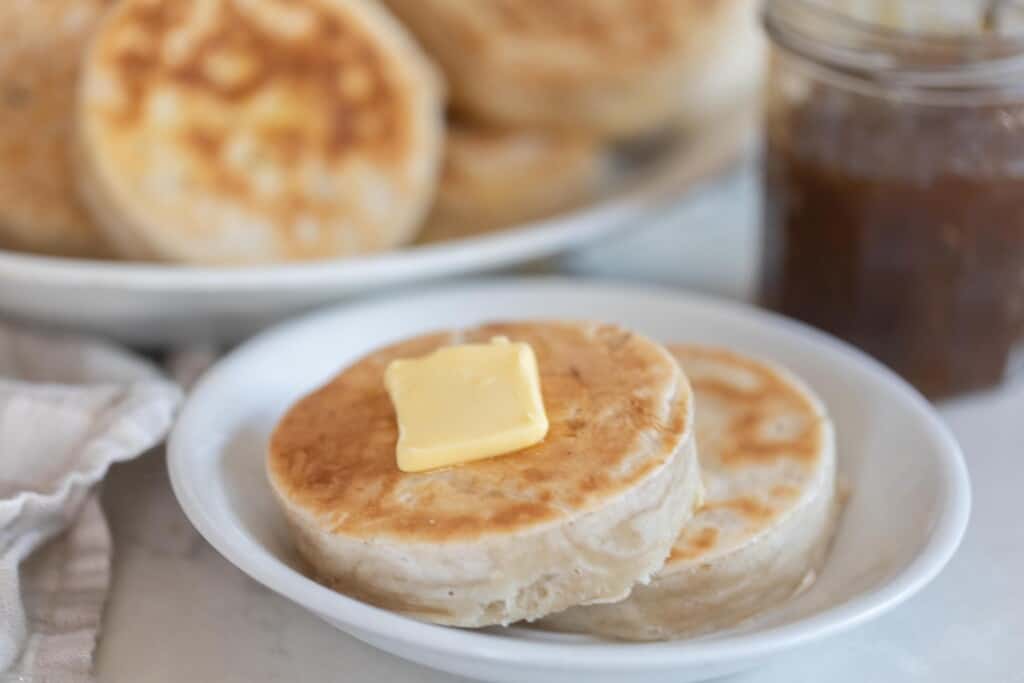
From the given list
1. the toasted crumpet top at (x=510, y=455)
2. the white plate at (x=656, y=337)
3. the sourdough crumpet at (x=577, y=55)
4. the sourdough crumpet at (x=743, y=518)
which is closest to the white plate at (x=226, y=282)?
the white plate at (x=656, y=337)

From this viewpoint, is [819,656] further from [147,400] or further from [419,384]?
[147,400]

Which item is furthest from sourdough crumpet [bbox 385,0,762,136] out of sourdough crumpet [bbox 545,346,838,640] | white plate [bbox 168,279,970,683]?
sourdough crumpet [bbox 545,346,838,640]

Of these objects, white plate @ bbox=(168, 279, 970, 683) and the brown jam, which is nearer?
white plate @ bbox=(168, 279, 970, 683)

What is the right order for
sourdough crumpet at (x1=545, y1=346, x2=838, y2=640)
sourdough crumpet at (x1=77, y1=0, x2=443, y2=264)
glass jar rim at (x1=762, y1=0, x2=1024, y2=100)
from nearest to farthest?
sourdough crumpet at (x1=545, y1=346, x2=838, y2=640)
glass jar rim at (x1=762, y1=0, x2=1024, y2=100)
sourdough crumpet at (x1=77, y1=0, x2=443, y2=264)

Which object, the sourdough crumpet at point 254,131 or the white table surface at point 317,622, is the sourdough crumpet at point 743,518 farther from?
the sourdough crumpet at point 254,131

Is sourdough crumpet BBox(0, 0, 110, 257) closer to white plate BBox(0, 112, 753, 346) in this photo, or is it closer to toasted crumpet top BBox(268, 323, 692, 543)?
white plate BBox(0, 112, 753, 346)

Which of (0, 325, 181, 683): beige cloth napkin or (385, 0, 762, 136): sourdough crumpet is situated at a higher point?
(385, 0, 762, 136): sourdough crumpet
